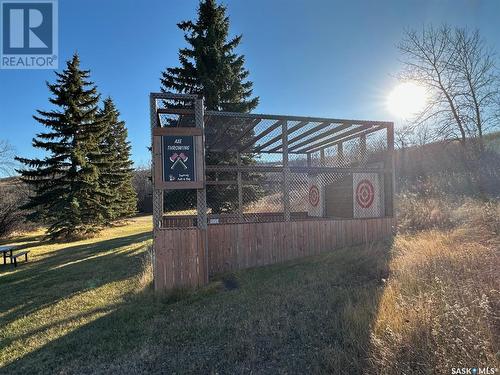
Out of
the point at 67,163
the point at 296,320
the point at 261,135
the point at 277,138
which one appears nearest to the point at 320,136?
the point at 277,138

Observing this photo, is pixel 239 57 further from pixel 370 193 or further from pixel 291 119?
pixel 370 193

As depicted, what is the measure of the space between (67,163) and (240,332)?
17163mm

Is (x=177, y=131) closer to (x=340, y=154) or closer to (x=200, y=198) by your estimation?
(x=200, y=198)

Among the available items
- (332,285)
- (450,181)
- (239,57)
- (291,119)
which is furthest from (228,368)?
(450,181)

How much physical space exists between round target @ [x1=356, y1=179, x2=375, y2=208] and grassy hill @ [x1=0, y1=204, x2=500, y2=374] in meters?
1.45

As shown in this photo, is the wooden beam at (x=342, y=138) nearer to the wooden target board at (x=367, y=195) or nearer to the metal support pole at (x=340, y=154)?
the metal support pole at (x=340, y=154)

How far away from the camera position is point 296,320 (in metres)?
3.46

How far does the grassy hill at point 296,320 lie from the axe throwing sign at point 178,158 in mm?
1875

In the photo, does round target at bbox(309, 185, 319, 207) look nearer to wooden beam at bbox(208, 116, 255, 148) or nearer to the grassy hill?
wooden beam at bbox(208, 116, 255, 148)

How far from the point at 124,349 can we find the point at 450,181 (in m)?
15.4

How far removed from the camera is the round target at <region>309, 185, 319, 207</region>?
951cm

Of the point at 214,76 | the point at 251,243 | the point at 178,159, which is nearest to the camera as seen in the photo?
the point at 178,159

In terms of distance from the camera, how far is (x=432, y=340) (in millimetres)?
2492

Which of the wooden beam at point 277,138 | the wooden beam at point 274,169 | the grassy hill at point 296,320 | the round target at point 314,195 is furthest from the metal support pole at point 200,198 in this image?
the round target at point 314,195
